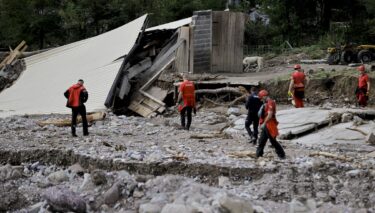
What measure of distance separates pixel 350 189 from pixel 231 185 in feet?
6.44

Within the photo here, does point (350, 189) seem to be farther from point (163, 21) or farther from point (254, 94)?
point (163, 21)

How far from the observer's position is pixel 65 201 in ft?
29.8

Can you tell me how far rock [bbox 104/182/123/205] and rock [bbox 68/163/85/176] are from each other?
1.64 m

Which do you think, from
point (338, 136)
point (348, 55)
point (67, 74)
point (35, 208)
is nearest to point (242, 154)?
point (338, 136)

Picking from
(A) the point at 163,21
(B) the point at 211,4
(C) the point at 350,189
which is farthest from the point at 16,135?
(B) the point at 211,4

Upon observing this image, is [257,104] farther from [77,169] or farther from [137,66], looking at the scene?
[137,66]

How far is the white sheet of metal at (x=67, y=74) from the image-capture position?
19047 mm

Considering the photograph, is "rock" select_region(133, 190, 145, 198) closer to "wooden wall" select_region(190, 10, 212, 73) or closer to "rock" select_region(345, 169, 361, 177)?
"rock" select_region(345, 169, 361, 177)

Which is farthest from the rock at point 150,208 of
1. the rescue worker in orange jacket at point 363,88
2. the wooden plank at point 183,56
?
the wooden plank at point 183,56

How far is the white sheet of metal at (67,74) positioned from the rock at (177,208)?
406 inches

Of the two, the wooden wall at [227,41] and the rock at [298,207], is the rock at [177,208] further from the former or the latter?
the wooden wall at [227,41]

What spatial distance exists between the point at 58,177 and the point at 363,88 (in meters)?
8.80

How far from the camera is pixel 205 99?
18.9 meters

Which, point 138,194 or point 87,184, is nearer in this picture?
point 138,194
